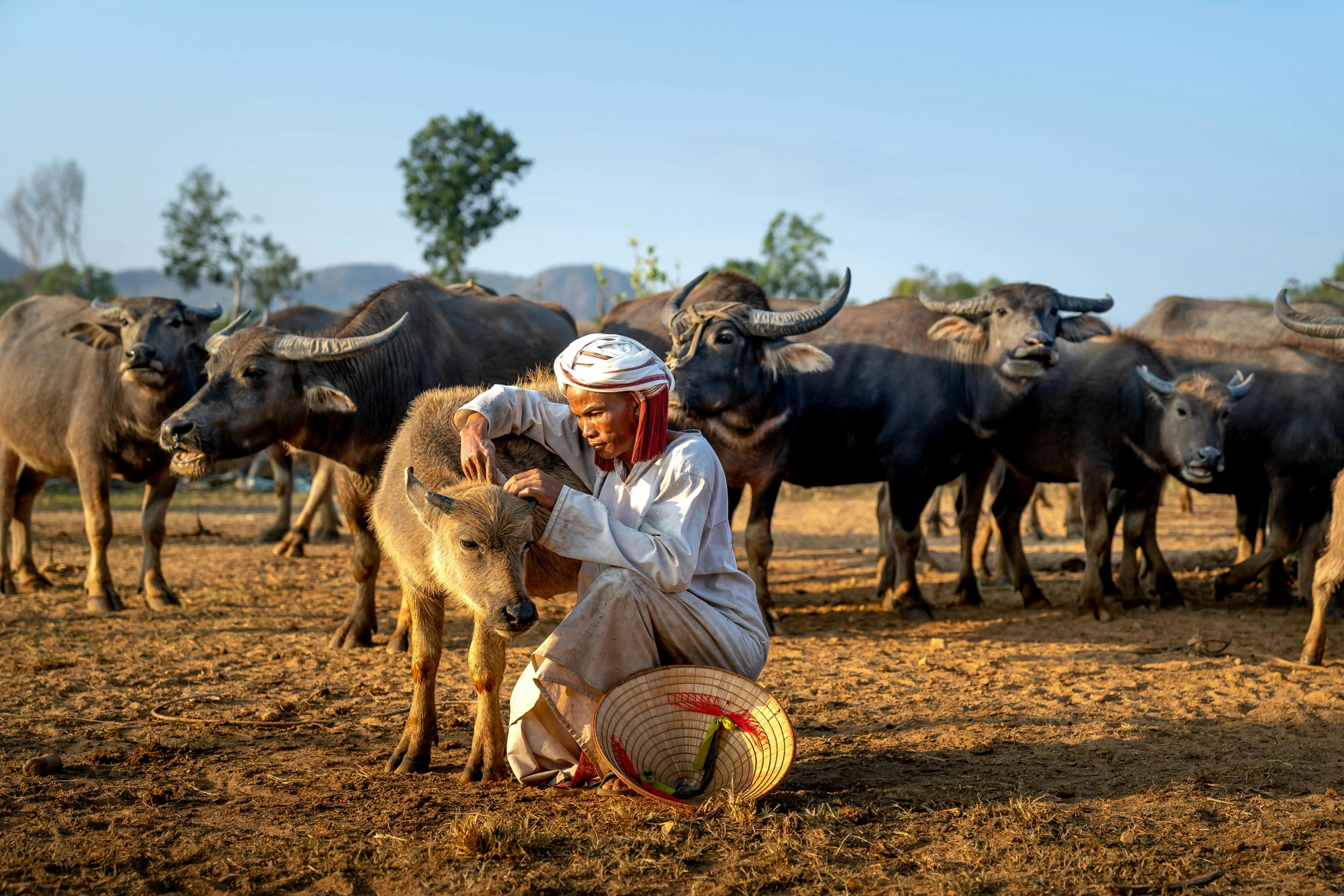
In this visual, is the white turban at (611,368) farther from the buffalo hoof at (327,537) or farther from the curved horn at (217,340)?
the buffalo hoof at (327,537)

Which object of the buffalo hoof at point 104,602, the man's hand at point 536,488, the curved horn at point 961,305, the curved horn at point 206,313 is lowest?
the buffalo hoof at point 104,602

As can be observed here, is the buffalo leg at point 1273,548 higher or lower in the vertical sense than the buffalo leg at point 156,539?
higher

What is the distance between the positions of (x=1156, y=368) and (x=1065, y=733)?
4504 mm

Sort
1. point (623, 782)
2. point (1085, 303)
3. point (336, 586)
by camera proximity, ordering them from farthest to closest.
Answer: point (336, 586), point (1085, 303), point (623, 782)

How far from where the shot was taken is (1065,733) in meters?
4.85

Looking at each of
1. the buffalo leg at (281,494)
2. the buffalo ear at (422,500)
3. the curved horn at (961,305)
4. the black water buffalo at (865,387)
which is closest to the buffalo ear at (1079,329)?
the black water buffalo at (865,387)

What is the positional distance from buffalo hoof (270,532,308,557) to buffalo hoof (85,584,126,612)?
9.78ft

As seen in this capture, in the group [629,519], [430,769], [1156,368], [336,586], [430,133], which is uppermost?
[430,133]

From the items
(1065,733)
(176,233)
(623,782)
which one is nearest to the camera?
(623,782)

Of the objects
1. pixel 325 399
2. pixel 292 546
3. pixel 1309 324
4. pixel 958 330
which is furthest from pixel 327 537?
pixel 1309 324

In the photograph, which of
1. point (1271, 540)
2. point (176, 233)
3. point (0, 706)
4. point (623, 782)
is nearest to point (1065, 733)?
point (623, 782)

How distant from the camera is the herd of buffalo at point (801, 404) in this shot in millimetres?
6621

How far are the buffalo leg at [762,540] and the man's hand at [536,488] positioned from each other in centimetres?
366

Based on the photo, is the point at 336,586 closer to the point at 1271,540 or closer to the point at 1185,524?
the point at 1271,540
